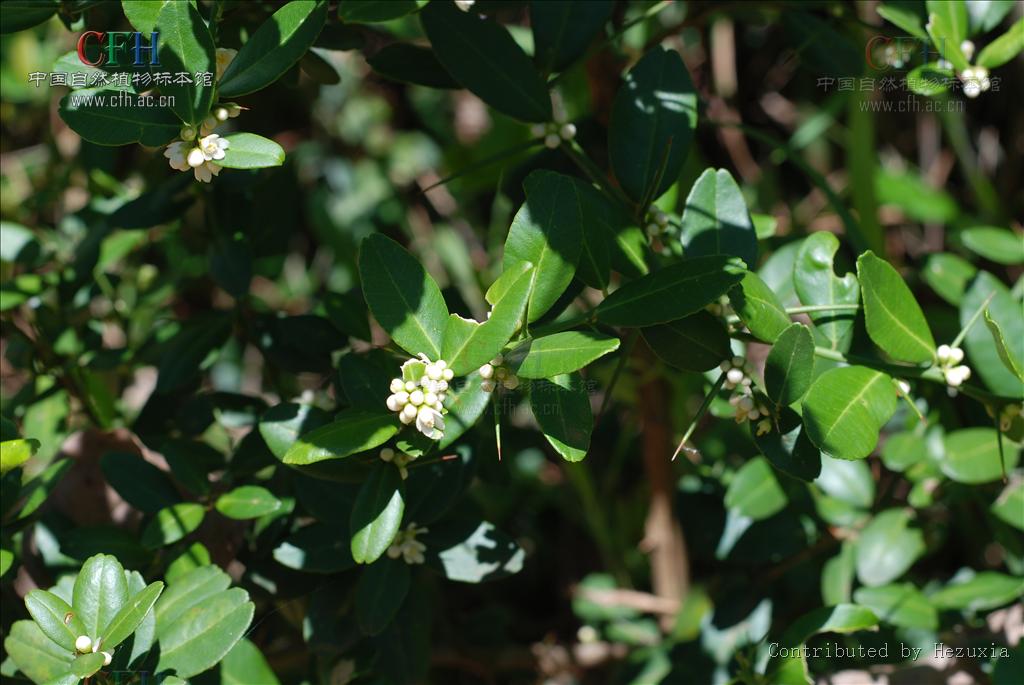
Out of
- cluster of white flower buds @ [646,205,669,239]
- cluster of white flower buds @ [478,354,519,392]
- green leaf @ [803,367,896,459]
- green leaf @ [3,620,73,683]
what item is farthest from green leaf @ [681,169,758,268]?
green leaf @ [3,620,73,683]

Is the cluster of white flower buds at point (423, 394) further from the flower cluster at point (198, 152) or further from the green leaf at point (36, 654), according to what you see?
the green leaf at point (36, 654)

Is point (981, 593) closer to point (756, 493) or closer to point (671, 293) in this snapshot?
point (756, 493)

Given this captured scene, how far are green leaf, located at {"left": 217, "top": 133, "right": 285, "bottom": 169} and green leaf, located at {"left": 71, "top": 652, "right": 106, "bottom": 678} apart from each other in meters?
0.41

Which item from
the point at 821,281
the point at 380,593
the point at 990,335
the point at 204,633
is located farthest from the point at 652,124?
the point at 204,633

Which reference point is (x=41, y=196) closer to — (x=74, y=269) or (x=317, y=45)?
(x=74, y=269)

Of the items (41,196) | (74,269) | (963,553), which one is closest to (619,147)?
(74,269)

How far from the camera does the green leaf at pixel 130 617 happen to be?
79cm

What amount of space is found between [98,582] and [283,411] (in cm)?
22

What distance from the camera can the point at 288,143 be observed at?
2.44 m

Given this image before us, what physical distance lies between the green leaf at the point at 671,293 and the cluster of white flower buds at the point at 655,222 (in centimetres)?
17

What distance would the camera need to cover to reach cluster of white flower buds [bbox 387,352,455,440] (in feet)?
2.53

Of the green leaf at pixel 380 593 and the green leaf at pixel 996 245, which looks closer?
the green leaf at pixel 380 593

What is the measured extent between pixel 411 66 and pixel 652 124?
0.89ft

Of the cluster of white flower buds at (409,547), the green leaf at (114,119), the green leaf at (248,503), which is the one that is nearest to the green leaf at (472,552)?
the cluster of white flower buds at (409,547)
